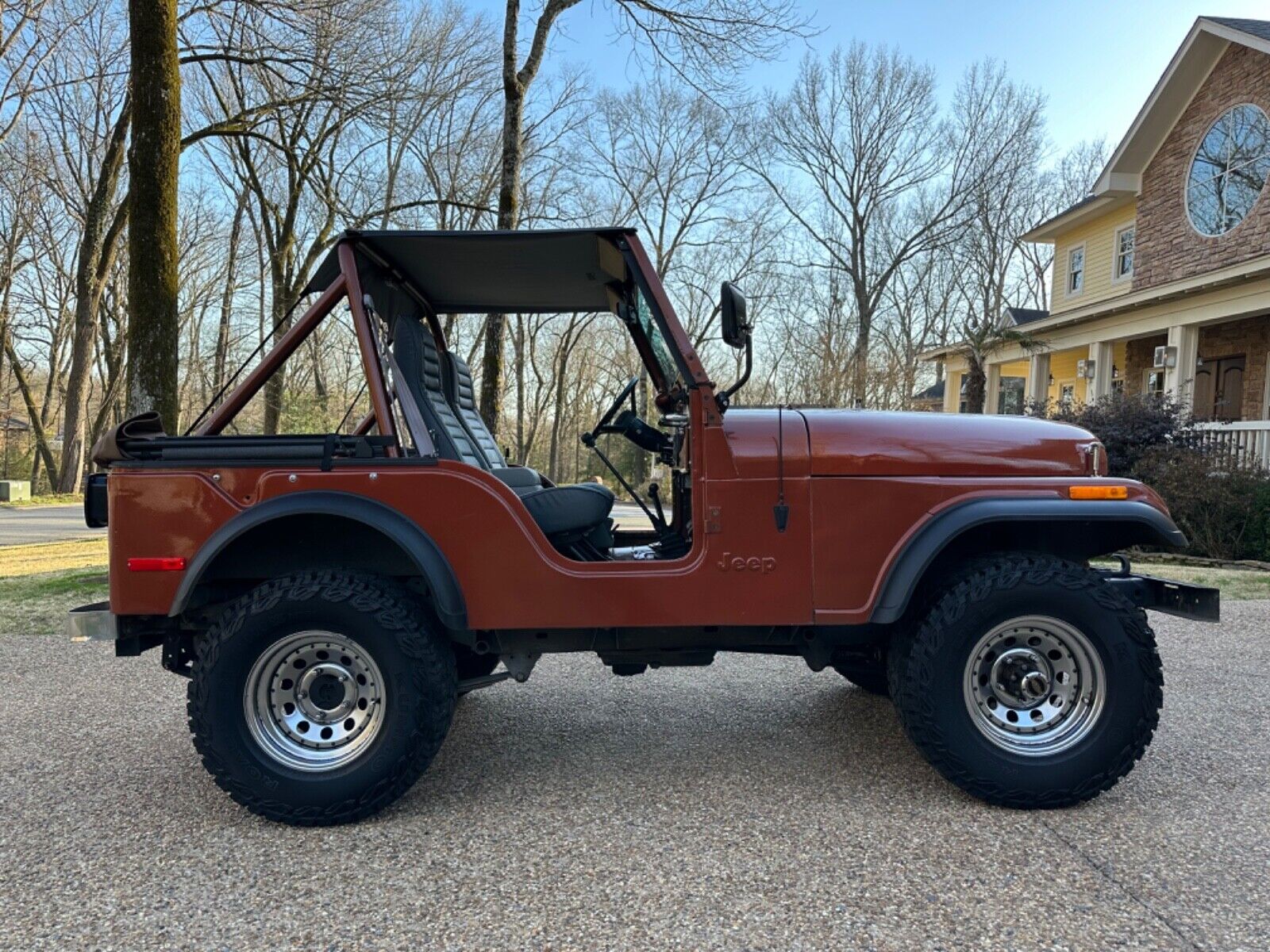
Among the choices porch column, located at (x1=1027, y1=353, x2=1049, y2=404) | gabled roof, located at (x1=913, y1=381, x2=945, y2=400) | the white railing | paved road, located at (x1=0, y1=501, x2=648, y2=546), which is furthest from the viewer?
gabled roof, located at (x1=913, y1=381, x2=945, y2=400)

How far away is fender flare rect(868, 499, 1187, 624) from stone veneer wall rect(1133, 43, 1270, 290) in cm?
1299

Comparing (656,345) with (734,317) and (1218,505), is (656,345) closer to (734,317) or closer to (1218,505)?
(734,317)

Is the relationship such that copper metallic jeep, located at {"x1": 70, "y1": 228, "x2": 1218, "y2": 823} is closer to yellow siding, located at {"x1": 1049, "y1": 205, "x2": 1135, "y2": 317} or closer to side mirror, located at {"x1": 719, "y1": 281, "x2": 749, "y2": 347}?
side mirror, located at {"x1": 719, "y1": 281, "x2": 749, "y2": 347}

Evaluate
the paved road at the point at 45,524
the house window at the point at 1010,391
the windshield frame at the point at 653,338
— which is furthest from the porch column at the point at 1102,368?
the windshield frame at the point at 653,338

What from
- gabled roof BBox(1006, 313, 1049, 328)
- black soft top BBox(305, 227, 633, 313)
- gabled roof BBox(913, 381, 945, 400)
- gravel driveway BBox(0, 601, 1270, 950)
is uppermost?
gabled roof BBox(1006, 313, 1049, 328)

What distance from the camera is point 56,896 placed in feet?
7.32

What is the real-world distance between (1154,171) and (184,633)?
18139mm

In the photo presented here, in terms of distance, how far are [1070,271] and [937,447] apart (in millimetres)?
18466

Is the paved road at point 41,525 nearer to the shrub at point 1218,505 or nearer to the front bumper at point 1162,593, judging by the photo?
the front bumper at point 1162,593

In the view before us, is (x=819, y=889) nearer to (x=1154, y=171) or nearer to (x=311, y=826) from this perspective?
(x=311, y=826)

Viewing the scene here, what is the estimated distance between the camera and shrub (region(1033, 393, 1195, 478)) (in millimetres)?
9742

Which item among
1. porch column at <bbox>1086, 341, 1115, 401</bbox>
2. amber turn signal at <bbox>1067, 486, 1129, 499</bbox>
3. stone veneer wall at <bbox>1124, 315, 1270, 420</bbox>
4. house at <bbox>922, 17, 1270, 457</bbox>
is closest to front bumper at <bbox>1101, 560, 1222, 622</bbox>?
amber turn signal at <bbox>1067, 486, 1129, 499</bbox>

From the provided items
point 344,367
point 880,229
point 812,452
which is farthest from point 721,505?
point 880,229

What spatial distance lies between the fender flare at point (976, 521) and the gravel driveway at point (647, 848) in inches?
29.5
